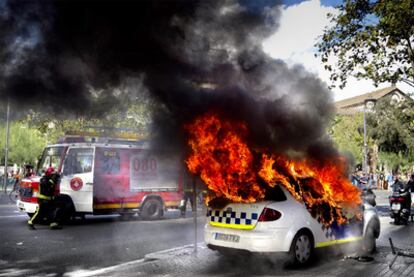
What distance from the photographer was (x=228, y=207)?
267 inches

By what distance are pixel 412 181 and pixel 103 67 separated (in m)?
11.4

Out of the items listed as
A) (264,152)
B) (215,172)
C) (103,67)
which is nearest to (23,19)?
(103,67)

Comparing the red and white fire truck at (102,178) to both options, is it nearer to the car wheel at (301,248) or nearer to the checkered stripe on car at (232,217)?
the checkered stripe on car at (232,217)

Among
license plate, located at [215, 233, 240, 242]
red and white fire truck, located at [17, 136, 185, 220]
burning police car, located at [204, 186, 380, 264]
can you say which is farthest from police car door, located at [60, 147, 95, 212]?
license plate, located at [215, 233, 240, 242]

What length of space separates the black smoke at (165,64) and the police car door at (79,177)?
13.7 ft

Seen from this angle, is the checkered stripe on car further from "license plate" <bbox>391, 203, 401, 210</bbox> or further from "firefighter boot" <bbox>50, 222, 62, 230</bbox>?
"license plate" <bbox>391, 203, 401, 210</bbox>

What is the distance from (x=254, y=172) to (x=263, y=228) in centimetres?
89

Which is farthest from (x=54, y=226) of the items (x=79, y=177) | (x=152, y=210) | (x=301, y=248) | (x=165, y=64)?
(x=301, y=248)

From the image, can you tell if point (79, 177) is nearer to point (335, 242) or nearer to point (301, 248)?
point (301, 248)

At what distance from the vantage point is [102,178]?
12.3 metres

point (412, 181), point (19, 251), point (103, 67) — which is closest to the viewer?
point (103, 67)

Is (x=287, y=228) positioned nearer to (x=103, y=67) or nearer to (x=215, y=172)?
(x=215, y=172)

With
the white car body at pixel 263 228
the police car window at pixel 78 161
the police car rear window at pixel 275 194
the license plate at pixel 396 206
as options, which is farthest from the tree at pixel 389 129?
the police car rear window at pixel 275 194

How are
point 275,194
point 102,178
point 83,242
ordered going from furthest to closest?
point 102,178, point 83,242, point 275,194
